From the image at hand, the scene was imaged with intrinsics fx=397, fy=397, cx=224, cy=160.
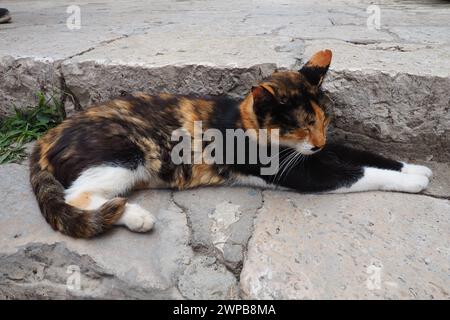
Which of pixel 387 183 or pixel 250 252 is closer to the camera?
pixel 250 252

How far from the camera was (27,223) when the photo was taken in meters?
1.69

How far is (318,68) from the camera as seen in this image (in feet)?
5.98

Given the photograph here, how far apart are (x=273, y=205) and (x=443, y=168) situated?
38.0 inches

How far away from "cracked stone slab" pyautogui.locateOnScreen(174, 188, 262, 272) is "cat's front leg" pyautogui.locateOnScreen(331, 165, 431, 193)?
45cm

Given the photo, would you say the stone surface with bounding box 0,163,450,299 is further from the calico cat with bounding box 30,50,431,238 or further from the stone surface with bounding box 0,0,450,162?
the stone surface with bounding box 0,0,450,162

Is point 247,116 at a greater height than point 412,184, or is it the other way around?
point 247,116

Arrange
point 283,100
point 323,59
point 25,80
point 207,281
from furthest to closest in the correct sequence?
point 25,80, point 323,59, point 283,100, point 207,281

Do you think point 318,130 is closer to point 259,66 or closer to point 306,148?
point 306,148

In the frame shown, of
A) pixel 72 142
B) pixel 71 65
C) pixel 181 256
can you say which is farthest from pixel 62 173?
pixel 71 65

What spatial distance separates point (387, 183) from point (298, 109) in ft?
1.84

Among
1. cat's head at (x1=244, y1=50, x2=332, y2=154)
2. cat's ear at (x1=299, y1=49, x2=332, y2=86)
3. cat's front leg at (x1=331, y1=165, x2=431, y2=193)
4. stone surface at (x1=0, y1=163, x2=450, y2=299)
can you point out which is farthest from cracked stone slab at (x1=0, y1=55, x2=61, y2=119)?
cat's front leg at (x1=331, y1=165, x2=431, y2=193)

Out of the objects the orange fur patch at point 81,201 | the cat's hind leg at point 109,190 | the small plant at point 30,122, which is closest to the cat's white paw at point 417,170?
the cat's hind leg at point 109,190

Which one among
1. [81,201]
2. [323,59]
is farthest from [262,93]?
[81,201]

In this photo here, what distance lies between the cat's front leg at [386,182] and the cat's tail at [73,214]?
1015 mm
